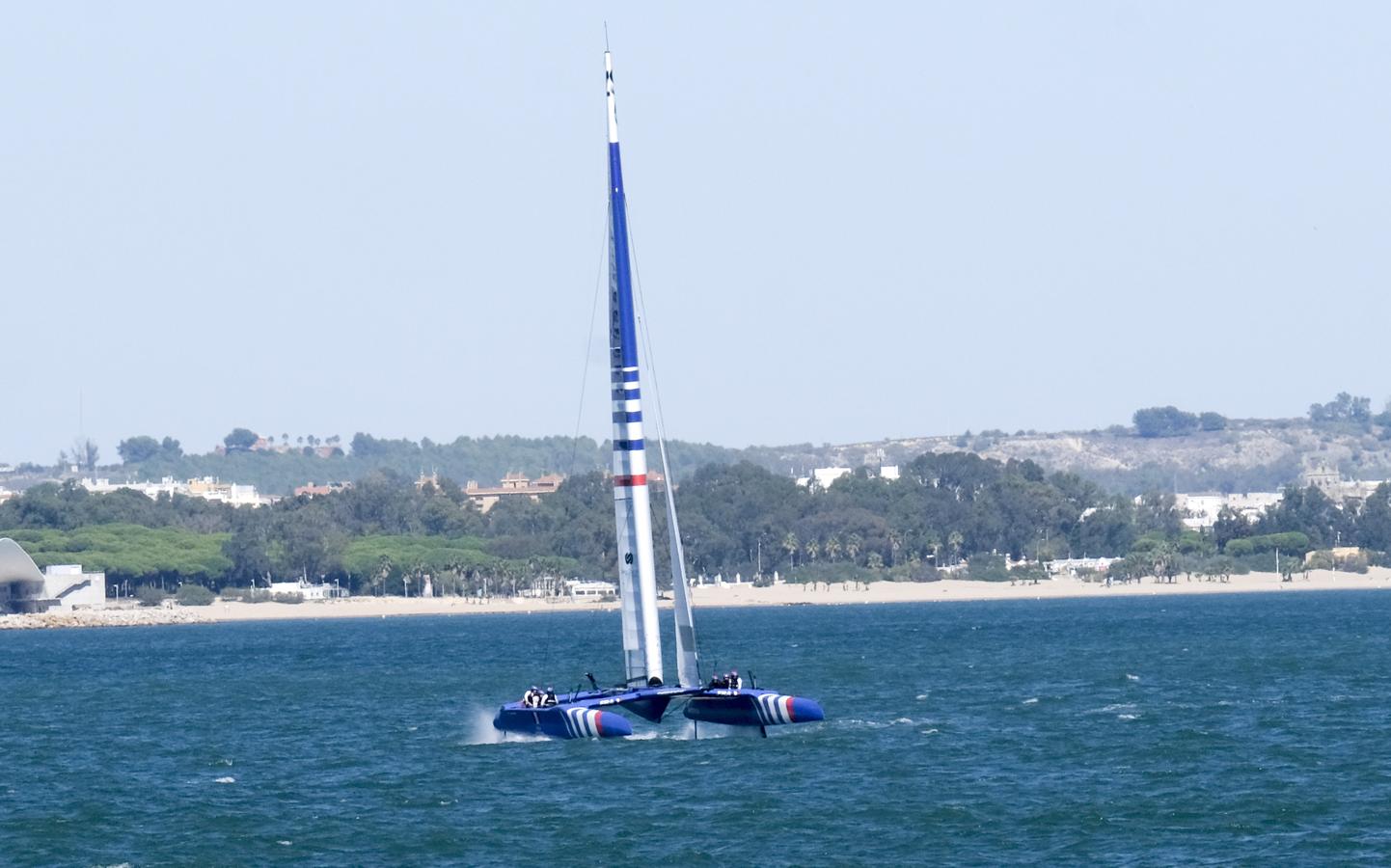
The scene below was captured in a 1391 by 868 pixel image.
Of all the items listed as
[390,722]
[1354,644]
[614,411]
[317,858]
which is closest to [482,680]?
[390,722]

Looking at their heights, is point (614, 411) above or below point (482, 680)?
above

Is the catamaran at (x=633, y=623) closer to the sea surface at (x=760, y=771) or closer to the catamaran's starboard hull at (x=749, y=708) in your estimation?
the catamaran's starboard hull at (x=749, y=708)

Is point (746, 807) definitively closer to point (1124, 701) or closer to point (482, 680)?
point (1124, 701)

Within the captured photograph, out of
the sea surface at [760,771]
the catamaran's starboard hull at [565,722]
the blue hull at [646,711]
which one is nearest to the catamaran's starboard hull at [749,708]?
the blue hull at [646,711]

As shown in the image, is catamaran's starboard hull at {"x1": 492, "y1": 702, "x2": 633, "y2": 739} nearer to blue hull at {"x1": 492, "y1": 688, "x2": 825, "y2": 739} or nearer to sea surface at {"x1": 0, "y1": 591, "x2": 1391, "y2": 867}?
blue hull at {"x1": 492, "y1": 688, "x2": 825, "y2": 739}

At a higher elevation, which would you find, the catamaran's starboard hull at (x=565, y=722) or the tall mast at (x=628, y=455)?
the tall mast at (x=628, y=455)

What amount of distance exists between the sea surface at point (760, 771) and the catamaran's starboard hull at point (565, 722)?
0.84m

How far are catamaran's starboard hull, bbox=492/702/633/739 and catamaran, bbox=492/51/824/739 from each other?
0.07ft

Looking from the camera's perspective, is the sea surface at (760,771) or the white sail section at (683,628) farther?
the white sail section at (683,628)

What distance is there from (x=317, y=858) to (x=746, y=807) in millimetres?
9123

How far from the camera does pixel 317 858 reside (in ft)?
138

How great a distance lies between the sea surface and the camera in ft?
140

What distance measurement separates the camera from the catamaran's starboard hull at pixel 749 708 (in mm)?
56125

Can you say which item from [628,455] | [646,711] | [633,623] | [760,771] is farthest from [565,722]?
[628,455]
